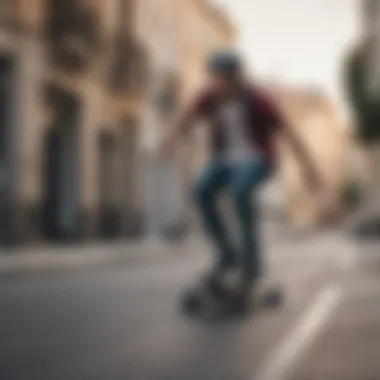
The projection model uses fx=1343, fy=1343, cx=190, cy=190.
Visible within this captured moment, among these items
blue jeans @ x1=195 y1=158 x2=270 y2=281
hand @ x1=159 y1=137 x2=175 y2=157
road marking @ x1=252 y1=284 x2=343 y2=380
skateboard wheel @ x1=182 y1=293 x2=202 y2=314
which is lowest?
road marking @ x1=252 y1=284 x2=343 y2=380

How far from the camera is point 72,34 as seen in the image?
65.1 ft

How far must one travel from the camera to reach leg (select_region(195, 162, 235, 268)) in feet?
21.1

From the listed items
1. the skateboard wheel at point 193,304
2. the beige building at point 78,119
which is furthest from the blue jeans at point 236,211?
the beige building at point 78,119

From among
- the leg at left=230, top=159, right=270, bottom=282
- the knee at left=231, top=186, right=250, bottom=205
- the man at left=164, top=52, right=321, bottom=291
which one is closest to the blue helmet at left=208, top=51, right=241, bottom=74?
the man at left=164, top=52, right=321, bottom=291

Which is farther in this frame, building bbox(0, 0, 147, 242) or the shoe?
building bbox(0, 0, 147, 242)

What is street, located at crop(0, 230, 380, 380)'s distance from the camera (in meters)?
4.26

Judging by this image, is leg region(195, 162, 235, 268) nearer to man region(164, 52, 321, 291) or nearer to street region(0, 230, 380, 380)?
man region(164, 52, 321, 291)

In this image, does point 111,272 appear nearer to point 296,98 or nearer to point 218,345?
point 218,345

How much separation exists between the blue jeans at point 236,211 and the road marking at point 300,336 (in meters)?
0.39

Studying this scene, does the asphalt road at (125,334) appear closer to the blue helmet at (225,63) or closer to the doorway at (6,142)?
the blue helmet at (225,63)

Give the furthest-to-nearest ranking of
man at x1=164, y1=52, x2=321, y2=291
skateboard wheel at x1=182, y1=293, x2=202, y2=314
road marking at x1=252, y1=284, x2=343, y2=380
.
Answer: skateboard wheel at x1=182, y1=293, x2=202, y2=314, man at x1=164, y1=52, x2=321, y2=291, road marking at x1=252, y1=284, x2=343, y2=380

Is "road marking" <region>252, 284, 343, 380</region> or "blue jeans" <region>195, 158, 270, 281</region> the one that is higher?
"blue jeans" <region>195, 158, 270, 281</region>

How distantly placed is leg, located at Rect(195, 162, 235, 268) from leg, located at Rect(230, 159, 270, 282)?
66 millimetres

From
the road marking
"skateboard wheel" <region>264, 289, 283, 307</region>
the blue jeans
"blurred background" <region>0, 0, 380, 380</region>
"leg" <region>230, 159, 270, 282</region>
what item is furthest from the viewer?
"blurred background" <region>0, 0, 380, 380</region>
